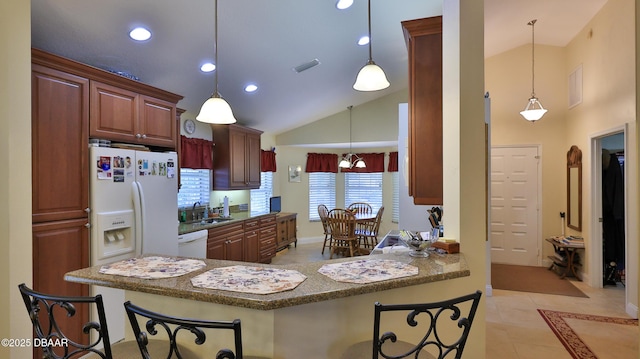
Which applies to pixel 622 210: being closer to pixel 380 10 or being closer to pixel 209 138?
pixel 380 10

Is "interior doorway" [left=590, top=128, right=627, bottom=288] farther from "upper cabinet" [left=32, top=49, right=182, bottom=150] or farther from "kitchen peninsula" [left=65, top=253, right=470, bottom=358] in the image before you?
"upper cabinet" [left=32, top=49, right=182, bottom=150]

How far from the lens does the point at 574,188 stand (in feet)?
15.4

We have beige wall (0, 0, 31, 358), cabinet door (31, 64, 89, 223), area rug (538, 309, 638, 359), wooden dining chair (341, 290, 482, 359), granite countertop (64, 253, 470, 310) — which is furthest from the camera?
area rug (538, 309, 638, 359)

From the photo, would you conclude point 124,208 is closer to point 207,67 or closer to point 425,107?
point 207,67

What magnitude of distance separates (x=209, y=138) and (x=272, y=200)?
174cm

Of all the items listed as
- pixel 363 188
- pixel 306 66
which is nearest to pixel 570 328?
pixel 306 66

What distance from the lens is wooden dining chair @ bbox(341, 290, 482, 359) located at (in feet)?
3.58

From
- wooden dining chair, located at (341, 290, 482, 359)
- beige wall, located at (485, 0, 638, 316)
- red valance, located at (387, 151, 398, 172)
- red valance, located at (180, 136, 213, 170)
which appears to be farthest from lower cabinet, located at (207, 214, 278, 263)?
beige wall, located at (485, 0, 638, 316)

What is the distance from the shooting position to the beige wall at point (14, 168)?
183cm

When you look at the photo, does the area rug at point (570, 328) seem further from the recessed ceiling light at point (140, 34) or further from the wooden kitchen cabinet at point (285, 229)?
the recessed ceiling light at point (140, 34)

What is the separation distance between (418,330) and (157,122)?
109 inches

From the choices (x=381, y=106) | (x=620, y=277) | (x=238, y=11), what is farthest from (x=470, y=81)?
(x=381, y=106)

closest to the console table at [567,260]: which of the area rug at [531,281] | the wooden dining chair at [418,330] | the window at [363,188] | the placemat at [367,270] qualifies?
the area rug at [531,281]

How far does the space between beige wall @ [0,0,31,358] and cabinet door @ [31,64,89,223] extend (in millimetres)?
185
